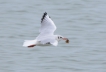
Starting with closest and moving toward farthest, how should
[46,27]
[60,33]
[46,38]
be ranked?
[46,38] < [46,27] < [60,33]

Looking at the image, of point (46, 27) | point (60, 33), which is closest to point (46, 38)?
point (46, 27)

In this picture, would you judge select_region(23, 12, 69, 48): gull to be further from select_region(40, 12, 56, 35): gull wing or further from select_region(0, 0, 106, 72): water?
select_region(0, 0, 106, 72): water

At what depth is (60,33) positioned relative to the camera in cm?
1414

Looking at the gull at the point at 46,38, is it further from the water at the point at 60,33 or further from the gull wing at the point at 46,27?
the water at the point at 60,33

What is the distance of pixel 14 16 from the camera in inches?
647

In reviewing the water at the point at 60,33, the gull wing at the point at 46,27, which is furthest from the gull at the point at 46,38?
the water at the point at 60,33

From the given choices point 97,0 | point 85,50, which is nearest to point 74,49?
point 85,50

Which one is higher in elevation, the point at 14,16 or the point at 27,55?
the point at 14,16

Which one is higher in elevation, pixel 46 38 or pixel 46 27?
pixel 46 27

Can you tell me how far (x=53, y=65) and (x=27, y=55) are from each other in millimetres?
1031

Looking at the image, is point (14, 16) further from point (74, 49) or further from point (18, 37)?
point (74, 49)

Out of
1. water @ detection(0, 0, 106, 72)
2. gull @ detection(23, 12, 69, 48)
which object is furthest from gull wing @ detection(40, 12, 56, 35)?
water @ detection(0, 0, 106, 72)

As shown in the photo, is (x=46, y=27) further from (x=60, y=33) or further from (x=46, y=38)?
(x=60, y=33)

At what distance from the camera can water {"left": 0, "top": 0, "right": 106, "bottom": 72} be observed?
11.9 meters
